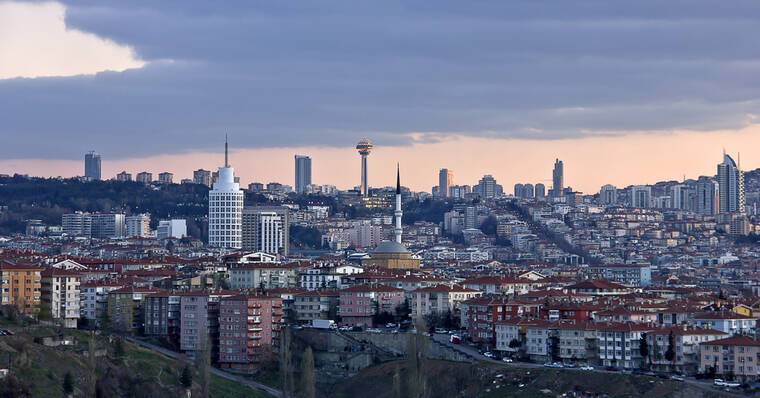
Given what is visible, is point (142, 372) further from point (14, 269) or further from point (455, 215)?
point (455, 215)

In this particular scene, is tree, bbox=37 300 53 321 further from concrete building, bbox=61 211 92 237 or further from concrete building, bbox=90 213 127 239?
concrete building, bbox=90 213 127 239

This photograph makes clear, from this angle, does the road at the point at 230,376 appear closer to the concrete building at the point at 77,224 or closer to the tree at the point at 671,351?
the tree at the point at 671,351

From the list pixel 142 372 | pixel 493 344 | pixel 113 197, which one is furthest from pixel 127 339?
pixel 113 197

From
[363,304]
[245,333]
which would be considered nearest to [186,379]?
[245,333]

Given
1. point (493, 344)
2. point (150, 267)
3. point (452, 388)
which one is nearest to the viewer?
point (452, 388)

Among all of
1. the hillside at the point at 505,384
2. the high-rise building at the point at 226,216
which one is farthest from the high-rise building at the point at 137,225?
the hillside at the point at 505,384

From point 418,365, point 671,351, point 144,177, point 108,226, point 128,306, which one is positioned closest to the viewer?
point 418,365

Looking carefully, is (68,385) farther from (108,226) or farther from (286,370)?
(108,226)
